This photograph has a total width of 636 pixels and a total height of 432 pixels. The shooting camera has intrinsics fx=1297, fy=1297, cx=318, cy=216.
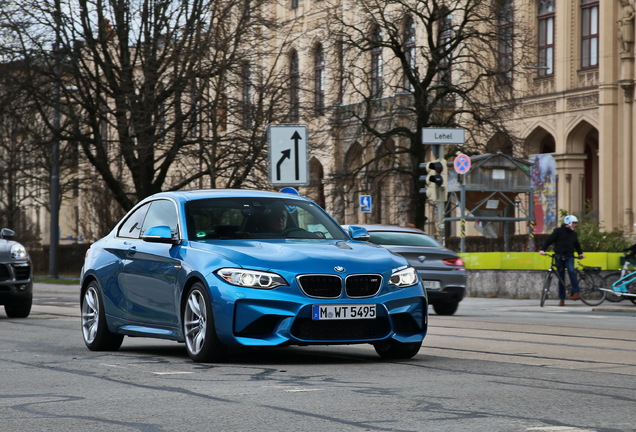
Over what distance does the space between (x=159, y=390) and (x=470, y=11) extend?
34673 millimetres

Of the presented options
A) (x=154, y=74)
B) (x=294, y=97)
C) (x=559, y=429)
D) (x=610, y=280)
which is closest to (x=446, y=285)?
(x=610, y=280)

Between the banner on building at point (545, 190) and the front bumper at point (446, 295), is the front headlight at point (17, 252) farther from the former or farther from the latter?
the banner on building at point (545, 190)

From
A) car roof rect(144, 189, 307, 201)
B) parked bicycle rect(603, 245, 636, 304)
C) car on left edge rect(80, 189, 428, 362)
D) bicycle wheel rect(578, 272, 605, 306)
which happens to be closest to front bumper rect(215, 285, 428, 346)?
car on left edge rect(80, 189, 428, 362)

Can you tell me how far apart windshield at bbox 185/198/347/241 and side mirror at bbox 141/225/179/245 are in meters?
0.18

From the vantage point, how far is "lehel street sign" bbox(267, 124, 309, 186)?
2078 cm

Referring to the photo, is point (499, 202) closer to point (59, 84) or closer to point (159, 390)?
point (59, 84)

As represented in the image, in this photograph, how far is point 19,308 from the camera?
20.2 meters

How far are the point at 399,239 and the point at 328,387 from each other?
13.3 m

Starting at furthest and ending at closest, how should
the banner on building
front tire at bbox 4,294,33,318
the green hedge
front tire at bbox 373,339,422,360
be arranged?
the banner on building < the green hedge < front tire at bbox 4,294,33,318 < front tire at bbox 373,339,422,360

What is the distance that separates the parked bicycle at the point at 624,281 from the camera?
974 inches

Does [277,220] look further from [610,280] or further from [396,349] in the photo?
[610,280]

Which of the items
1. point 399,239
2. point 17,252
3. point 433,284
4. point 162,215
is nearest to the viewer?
point 162,215

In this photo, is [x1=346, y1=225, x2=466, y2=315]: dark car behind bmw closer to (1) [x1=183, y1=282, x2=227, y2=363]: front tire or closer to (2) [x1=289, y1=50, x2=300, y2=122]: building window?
(1) [x1=183, y1=282, x2=227, y2=363]: front tire

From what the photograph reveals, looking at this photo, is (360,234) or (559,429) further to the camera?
(360,234)
